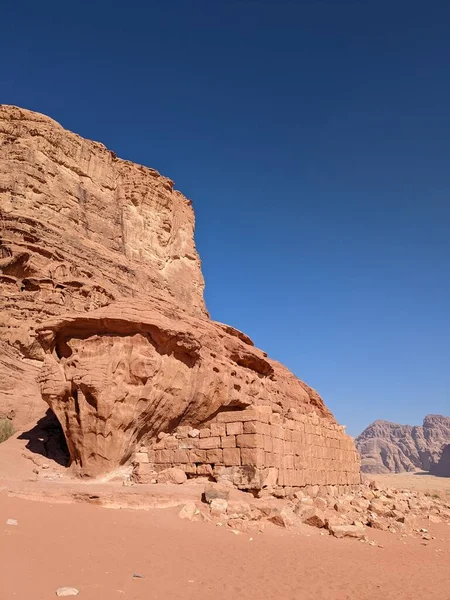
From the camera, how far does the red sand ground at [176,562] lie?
5.78m

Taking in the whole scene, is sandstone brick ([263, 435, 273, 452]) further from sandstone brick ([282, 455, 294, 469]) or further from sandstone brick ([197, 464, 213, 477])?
sandstone brick ([197, 464, 213, 477])

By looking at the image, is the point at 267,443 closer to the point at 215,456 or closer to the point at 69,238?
the point at 215,456

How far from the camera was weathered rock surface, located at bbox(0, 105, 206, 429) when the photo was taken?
21312mm

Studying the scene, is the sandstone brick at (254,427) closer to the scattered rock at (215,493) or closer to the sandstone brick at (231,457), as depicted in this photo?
the sandstone brick at (231,457)

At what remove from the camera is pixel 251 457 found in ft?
37.9

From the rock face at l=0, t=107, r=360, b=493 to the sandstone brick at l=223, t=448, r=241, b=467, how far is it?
0.08ft

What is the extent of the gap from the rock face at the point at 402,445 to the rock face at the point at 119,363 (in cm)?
8988

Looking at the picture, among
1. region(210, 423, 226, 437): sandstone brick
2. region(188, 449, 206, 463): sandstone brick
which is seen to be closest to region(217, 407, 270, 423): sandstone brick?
region(210, 423, 226, 437): sandstone brick

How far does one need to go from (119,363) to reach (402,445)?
123690 millimetres

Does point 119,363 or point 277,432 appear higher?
point 119,363

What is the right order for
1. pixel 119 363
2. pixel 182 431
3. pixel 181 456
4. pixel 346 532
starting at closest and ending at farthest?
pixel 346 532
pixel 119 363
pixel 181 456
pixel 182 431

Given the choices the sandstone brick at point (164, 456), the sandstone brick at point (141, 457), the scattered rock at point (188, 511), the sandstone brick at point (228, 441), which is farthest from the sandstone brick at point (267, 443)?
the scattered rock at point (188, 511)

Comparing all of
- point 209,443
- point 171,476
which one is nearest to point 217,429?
point 209,443

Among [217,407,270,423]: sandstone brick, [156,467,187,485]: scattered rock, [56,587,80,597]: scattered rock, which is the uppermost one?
[217,407,270,423]: sandstone brick
